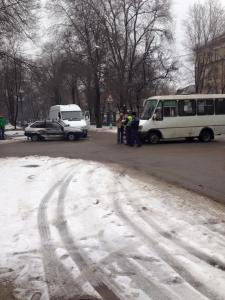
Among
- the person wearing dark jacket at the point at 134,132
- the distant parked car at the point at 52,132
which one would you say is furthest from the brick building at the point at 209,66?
the person wearing dark jacket at the point at 134,132

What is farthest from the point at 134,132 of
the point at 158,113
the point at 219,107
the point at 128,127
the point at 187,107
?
the point at 219,107

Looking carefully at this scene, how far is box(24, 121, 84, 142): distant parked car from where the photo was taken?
3200 cm

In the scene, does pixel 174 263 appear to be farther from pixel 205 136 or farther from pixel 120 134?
pixel 205 136

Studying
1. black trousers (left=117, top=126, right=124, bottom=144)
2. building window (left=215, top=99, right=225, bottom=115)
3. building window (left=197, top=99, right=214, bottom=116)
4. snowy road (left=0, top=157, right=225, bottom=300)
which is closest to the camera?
snowy road (left=0, top=157, right=225, bottom=300)

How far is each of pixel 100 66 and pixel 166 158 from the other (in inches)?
1322

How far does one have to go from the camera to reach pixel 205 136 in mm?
26141

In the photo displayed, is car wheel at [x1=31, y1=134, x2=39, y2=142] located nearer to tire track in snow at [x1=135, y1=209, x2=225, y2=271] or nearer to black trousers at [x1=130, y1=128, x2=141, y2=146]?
black trousers at [x1=130, y1=128, x2=141, y2=146]

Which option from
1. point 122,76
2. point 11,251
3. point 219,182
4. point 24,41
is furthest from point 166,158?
point 122,76

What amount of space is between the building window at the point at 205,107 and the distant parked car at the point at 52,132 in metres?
9.50

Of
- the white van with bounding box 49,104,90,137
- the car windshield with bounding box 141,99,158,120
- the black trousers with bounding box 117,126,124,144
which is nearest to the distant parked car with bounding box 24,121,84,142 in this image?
the white van with bounding box 49,104,90,137

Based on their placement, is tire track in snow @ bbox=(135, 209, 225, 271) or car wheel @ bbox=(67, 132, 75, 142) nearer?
tire track in snow @ bbox=(135, 209, 225, 271)

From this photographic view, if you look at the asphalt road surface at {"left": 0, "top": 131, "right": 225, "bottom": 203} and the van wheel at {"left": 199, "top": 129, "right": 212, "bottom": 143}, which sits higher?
the van wheel at {"left": 199, "top": 129, "right": 212, "bottom": 143}

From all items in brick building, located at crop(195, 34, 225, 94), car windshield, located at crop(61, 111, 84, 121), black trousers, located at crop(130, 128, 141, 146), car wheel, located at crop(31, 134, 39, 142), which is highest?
brick building, located at crop(195, 34, 225, 94)

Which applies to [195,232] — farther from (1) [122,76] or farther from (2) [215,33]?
(2) [215,33]
